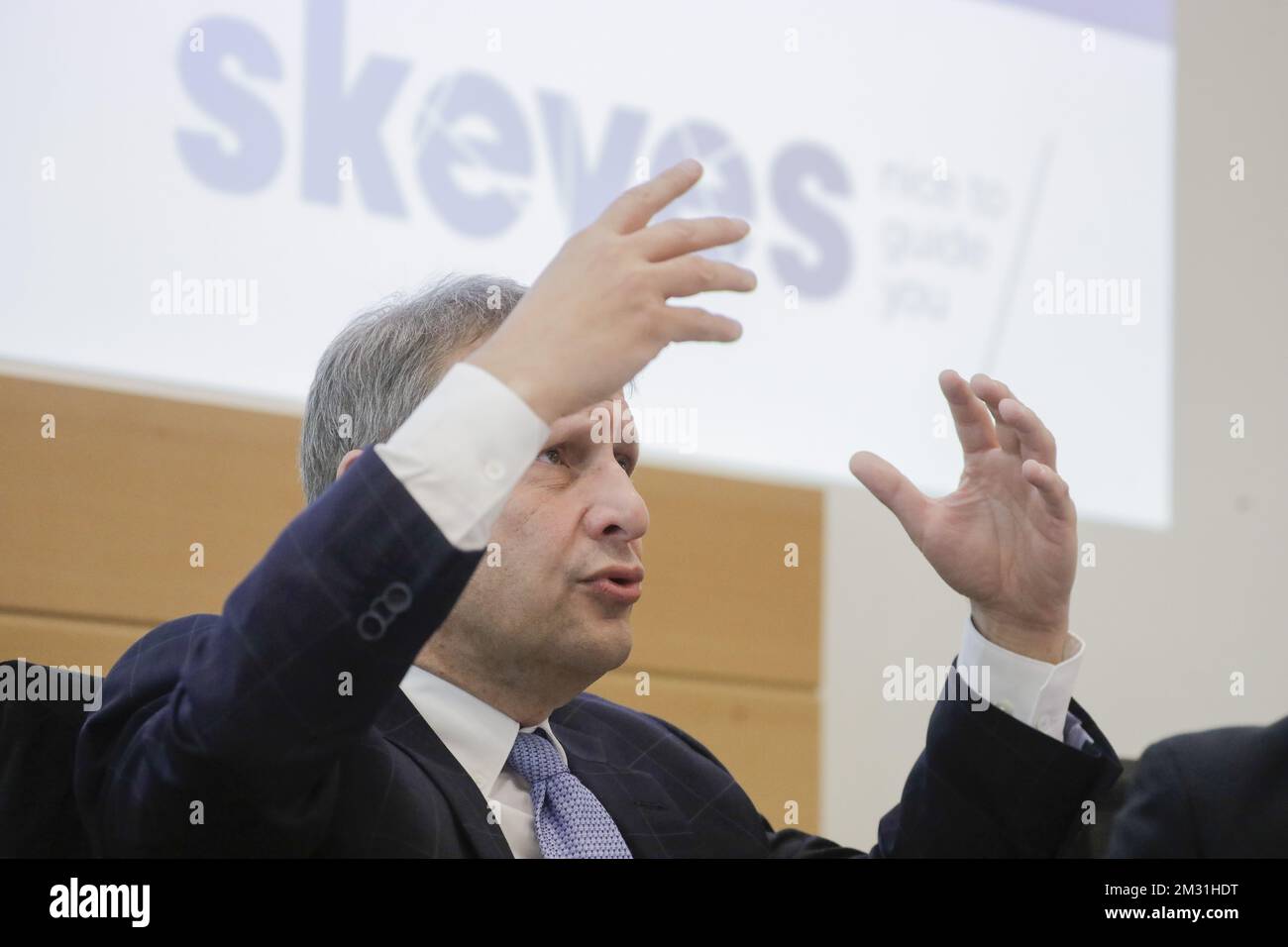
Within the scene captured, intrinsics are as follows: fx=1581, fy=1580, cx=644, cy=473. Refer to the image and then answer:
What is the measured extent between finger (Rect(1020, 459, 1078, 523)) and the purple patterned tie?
19.4 inches

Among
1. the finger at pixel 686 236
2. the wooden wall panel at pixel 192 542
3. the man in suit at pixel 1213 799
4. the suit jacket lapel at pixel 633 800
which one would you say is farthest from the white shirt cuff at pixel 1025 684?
the wooden wall panel at pixel 192 542

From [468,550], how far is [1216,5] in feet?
12.8

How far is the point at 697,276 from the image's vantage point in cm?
110

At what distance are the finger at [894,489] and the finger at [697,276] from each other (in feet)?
1.25

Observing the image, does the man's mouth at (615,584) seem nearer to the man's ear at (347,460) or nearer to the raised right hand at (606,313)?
the man's ear at (347,460)

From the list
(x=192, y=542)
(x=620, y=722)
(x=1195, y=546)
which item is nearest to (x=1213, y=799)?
(x=620, y=722)

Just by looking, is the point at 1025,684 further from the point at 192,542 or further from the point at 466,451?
the point at 192,542

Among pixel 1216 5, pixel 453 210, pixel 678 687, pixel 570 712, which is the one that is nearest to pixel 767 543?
pixel 678 687

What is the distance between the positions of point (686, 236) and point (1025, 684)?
22.4 inches

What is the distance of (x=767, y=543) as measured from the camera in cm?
326

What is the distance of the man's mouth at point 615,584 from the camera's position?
4.96 ft

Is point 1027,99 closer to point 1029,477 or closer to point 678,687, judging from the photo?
point 678,687

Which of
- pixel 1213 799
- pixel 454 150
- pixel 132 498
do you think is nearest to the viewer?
pixel 1213 799

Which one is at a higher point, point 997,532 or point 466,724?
point 997,532
